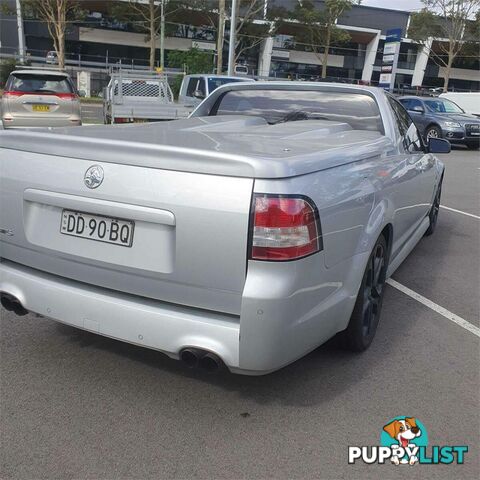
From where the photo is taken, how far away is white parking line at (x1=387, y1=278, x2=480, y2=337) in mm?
4062

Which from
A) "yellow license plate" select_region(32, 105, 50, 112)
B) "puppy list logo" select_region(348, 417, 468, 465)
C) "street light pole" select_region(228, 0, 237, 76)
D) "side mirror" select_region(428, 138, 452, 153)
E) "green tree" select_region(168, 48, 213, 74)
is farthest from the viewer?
"green tree" select_region(168, 48, 213, 74)

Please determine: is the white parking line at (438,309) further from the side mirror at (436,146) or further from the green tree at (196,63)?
the green tree at (196,63)

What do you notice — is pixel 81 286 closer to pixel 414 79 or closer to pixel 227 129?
pixel 227 129

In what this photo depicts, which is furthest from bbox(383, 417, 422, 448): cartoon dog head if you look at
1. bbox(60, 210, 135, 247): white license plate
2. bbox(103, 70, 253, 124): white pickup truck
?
bbox(103, 70, 253, 124): white pickup truck


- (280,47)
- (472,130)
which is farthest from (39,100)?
(280,47)

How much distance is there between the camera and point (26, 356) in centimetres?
333

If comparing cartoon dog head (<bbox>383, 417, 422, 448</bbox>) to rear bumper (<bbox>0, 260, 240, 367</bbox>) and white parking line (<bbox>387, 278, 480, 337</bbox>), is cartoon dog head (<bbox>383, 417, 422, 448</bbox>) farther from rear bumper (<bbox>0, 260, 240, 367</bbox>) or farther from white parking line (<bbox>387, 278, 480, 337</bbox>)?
white parking line (<bbox>387, 278, 480, 337</bbox>)

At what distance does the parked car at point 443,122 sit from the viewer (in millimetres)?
18000

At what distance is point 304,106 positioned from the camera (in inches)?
180

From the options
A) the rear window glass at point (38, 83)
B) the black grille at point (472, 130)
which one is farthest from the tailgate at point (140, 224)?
the black grille at point (472, 130)

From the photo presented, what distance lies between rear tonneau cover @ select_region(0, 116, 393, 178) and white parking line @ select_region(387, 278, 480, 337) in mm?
1512

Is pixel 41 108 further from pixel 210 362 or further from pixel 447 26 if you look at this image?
pixel 447 26

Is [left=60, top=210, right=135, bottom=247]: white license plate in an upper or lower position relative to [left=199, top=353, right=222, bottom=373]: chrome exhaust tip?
upper

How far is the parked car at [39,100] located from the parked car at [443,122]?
34.2ft
